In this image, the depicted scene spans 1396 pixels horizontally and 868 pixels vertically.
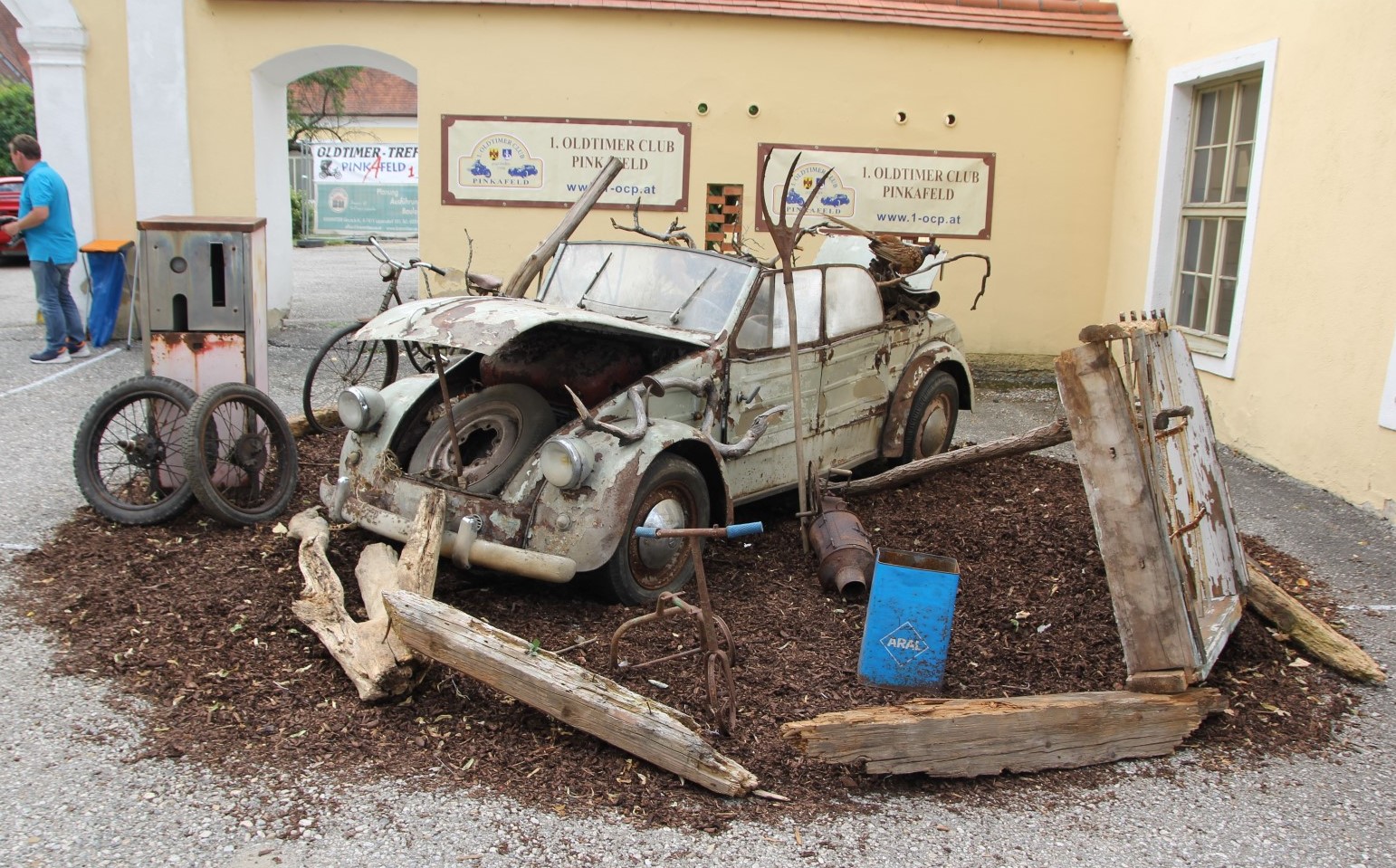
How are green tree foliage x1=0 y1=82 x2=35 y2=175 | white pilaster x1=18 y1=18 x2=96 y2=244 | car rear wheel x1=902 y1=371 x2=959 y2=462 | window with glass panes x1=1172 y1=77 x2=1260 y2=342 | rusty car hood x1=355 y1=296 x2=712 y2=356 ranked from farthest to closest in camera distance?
green tree foliage x1=0 y1=82 x2=35 y2=175, white pilaster x1=18 y1=18 x2=96 y2=244, window with glass panes x1=1172 y1=77 x2=1260 y2=342, car rear wheel x1=902 y1=371 x2=959 y2=462, rusty car hood x1=355 y1=296 x2=712 y2=356

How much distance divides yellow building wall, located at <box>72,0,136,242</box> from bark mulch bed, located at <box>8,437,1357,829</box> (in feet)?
18.6

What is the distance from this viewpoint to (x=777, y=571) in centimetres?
557

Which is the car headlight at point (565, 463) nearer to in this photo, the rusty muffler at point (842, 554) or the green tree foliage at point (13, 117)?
the rusty muffler at point (842, 554)

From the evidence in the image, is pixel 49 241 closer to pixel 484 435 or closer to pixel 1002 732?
pixel 484 435

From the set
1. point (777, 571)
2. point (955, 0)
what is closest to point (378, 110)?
point (955, 0)

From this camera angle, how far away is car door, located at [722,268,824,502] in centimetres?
560

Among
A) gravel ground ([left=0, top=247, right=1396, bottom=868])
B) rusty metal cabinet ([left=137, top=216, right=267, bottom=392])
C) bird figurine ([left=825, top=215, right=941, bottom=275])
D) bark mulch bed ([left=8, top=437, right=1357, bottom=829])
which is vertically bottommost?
gravel ground ([left=0, top=247, right=1396, bottom=868])

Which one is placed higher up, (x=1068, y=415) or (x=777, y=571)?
(x=1068, y=415)

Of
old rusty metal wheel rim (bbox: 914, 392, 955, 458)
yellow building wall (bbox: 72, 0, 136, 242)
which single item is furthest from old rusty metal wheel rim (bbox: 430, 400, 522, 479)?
yellow building wall (bbox: 72, 0, 136, 242)

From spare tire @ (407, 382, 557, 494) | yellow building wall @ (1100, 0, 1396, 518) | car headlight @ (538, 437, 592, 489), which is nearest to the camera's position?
car headlight @ (538, 437, 592, 489)

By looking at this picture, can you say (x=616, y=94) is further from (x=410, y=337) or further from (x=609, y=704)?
(x=609, y=704)

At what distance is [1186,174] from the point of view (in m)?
9.65

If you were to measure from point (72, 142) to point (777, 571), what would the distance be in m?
8.43

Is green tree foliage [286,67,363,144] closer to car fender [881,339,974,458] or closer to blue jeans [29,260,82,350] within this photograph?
blue jeans [29,260,82,350]
